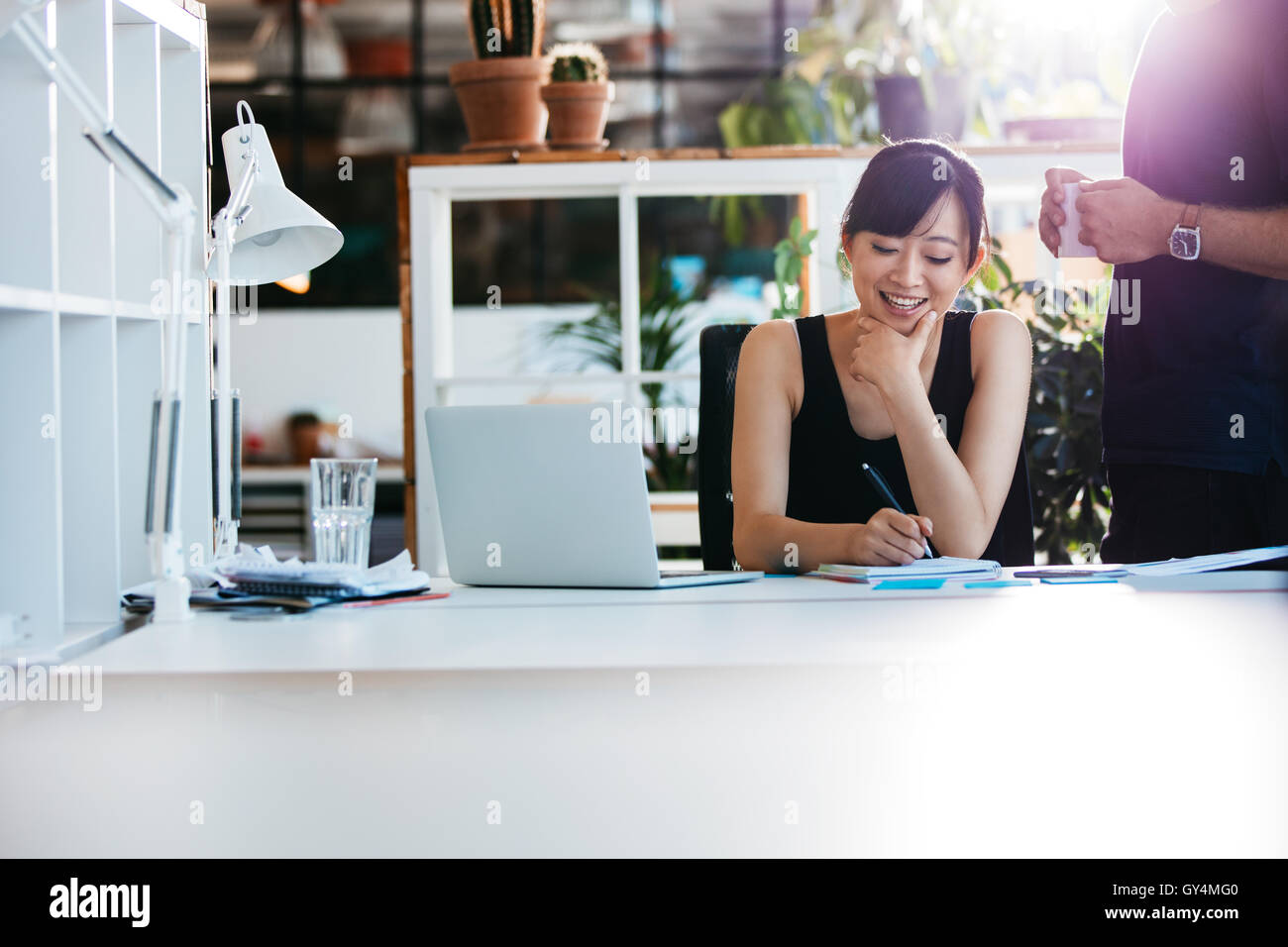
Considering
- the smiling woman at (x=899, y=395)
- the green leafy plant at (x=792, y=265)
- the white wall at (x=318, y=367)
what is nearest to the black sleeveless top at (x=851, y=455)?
the smiling woman at (x=899, y=395)

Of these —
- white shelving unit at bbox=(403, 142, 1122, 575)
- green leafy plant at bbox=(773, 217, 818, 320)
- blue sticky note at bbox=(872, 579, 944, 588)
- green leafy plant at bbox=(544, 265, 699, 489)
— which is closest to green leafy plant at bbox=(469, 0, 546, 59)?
white shelving unit at bbox=(403, 142, 1122, 575)

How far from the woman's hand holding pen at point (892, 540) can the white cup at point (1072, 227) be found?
0.61m

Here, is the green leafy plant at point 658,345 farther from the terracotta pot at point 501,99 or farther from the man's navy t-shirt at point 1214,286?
the man's navy t-shirt at point 1214,286

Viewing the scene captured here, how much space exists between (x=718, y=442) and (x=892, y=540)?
0.48 m

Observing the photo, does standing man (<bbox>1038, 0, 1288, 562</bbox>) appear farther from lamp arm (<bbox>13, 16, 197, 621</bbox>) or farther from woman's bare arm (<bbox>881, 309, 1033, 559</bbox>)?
lamp arm (<bbox>13, 16, 197, 621</bbox>)

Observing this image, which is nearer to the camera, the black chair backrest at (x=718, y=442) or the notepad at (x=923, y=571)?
the notepad at (x=923, y=571)

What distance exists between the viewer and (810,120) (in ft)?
15.6

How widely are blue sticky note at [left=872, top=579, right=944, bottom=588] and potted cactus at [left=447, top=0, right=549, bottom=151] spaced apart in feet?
7.03

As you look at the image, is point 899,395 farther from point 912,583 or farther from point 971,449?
point 912,583

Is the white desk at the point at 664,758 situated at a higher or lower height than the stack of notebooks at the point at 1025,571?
lower

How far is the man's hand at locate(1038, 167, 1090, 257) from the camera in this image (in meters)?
2.09

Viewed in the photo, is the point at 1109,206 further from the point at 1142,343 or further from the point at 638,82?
the point at 638,82

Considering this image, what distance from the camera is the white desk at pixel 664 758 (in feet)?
3.77
